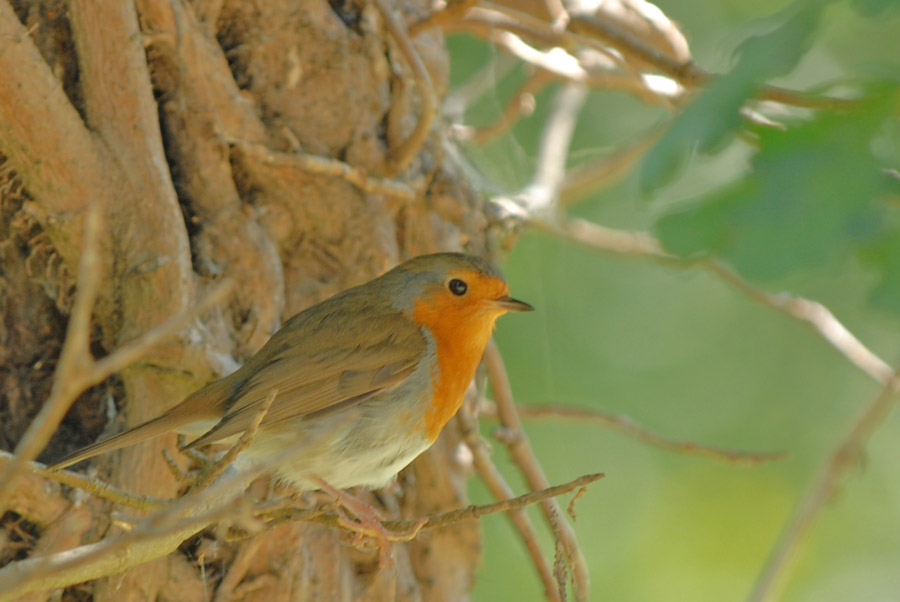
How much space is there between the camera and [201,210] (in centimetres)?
323

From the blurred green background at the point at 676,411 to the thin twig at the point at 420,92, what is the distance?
254 cm

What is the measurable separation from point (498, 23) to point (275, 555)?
93.8 inches

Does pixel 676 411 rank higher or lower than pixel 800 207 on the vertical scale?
lower

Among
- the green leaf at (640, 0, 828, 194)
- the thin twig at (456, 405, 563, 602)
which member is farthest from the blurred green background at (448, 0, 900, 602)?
the green leaf at (640, 0, 828, 194)

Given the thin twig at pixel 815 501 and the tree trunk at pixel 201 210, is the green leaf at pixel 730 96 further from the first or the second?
the tree trunk at pixel 201 210

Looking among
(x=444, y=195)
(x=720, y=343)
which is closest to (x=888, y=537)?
(x=720, y=343)

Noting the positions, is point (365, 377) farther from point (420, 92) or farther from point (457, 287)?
point (420, 92)

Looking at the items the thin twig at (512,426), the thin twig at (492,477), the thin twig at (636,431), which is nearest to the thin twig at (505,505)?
the thin twig at (492,477)

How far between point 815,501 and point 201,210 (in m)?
2.15

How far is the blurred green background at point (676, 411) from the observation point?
21.6 ft

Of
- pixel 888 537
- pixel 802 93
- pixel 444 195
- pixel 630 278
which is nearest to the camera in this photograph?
pixel 802 93

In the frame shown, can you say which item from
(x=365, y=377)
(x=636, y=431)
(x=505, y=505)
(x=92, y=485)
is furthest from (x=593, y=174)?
(x=92, y=485)

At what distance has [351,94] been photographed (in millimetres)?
3557

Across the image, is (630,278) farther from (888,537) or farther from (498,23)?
(498,23)
